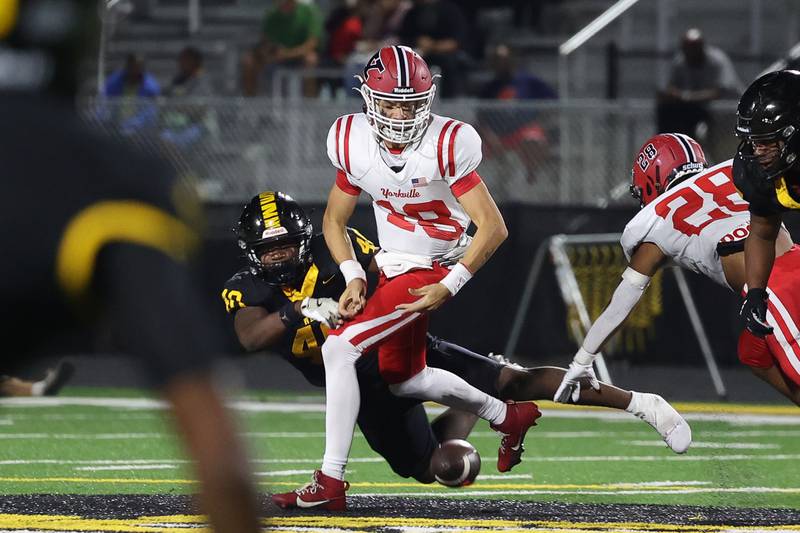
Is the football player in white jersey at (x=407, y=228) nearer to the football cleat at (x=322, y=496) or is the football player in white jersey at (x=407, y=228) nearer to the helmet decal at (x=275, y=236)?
the helmet decal at (x=275, y=236)

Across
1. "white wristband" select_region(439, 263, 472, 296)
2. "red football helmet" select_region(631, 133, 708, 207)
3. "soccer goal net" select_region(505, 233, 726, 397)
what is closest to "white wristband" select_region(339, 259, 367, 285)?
"white wristband" select_region(439, 263, 472, 296)

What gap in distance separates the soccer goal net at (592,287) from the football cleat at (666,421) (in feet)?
19.8

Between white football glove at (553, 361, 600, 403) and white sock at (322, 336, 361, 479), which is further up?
white sock at (322, 336, 361, 479)

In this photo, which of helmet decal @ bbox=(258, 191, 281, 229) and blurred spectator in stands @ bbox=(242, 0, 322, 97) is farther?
blurred spectator in stands @ bbox=(242, 0, 322, 97)

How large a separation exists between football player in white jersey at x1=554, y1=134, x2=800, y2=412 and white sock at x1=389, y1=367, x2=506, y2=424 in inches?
12.7

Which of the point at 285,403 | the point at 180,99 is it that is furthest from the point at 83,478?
the point at 180,99

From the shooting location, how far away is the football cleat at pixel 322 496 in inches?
228

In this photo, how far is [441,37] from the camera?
14.4 metres

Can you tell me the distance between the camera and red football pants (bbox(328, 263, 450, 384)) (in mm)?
6047

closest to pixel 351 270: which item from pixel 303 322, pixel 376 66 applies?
pixel 303 322

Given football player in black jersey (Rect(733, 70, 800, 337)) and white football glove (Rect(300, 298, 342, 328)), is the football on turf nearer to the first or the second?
white football glove (Rect(300, 298, 342, 328))

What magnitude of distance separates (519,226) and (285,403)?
2910 millimetres

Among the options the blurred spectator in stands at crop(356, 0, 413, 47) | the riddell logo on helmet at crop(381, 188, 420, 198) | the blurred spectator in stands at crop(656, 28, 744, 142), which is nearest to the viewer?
the riddell logo on helmet at crop(381, 188, 420, 198)

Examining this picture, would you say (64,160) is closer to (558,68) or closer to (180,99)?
(180,99)
